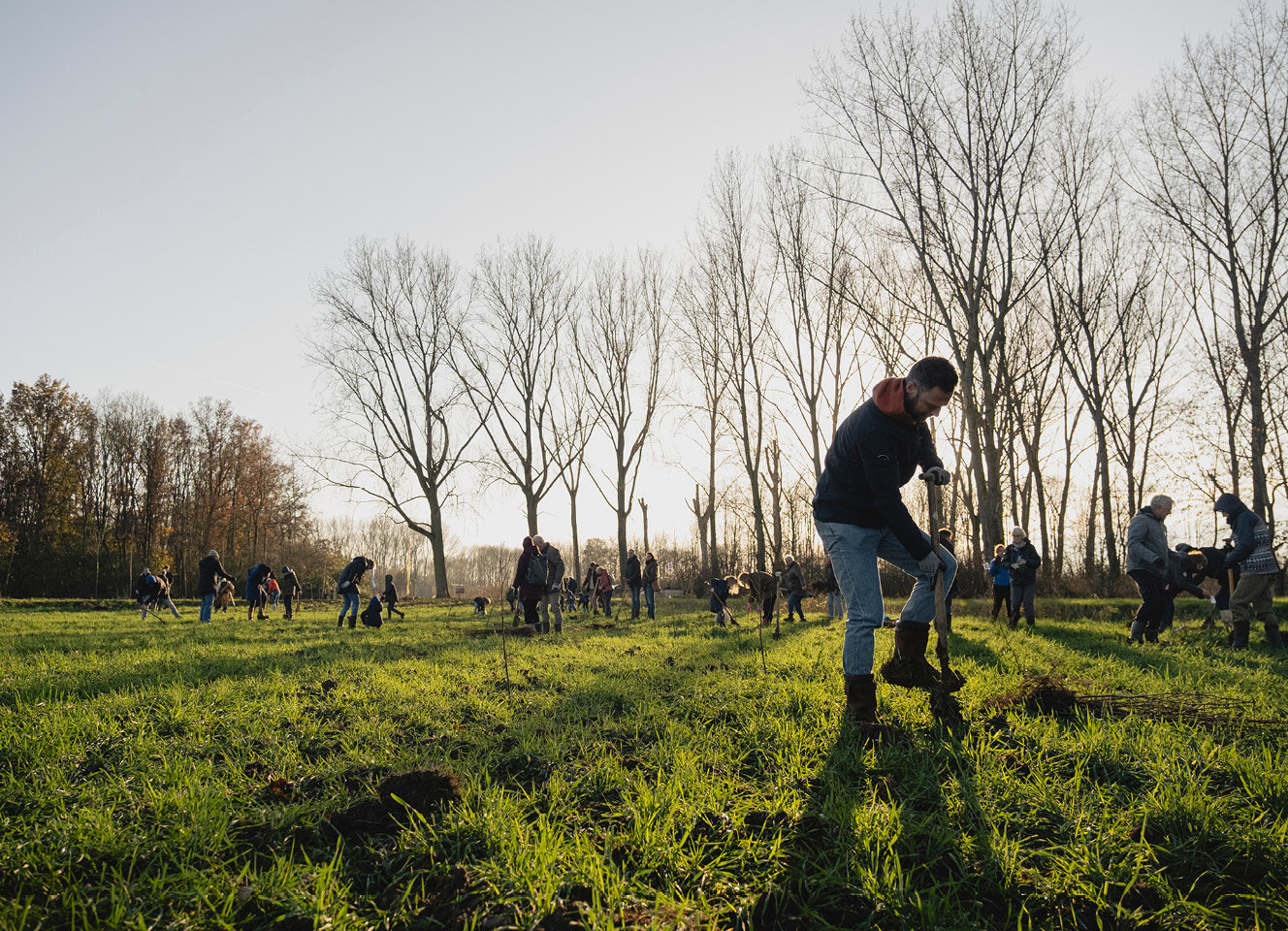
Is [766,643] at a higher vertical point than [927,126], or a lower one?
lower

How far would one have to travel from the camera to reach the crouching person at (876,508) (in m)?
3.74

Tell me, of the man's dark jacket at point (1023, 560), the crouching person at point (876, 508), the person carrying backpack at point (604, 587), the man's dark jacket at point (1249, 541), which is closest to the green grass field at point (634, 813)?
the crouching person at point (876, 508)

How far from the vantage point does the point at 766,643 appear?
30.0 feet

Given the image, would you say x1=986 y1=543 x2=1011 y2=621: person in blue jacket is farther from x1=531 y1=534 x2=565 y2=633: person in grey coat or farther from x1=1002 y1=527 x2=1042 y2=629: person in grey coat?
x1=531 y1=534 x2=565 y2=633: person in grey coat

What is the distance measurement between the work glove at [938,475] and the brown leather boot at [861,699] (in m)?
1.27

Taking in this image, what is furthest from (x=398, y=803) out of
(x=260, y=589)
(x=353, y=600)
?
(x=260, y=589)

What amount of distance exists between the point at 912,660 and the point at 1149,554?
19.9 feet

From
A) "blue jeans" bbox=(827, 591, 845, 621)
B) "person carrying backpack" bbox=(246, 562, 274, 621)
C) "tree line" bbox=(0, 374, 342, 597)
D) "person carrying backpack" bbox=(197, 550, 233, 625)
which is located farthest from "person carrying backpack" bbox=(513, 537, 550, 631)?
"tree line" bbox=(0, 374, 342, 597)

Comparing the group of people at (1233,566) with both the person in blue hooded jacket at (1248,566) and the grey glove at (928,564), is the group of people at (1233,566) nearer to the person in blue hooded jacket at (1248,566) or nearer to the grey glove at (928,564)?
the person in blue hooded jacket at (1248,566)

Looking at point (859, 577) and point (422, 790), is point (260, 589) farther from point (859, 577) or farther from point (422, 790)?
point (859, 577)

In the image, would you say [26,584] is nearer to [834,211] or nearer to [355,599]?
[355,599]

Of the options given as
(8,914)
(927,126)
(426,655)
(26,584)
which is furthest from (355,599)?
(26,584)

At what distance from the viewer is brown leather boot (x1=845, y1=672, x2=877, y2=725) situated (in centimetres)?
392

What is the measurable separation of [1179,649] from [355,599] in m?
15.0
